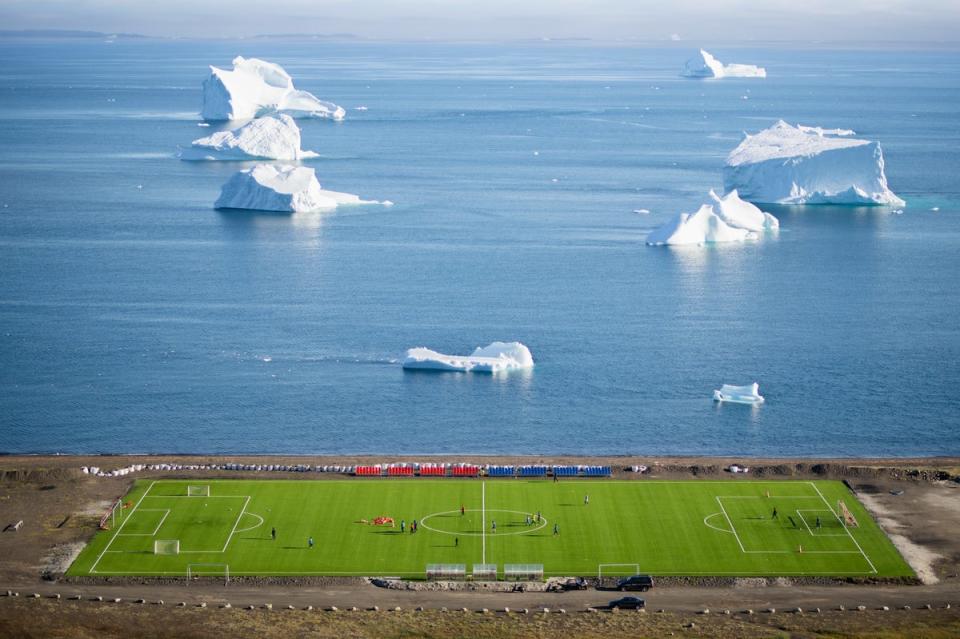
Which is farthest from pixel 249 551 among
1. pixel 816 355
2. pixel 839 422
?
pixel 816 355

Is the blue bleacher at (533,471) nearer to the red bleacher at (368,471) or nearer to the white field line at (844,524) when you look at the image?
the red bleacher at (368,471)

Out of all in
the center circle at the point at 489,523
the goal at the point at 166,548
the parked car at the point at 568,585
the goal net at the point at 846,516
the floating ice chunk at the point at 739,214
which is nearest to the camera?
the parked car at the point at 568,585

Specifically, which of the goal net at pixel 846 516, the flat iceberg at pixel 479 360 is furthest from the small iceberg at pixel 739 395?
the goal net at pixel 846 516

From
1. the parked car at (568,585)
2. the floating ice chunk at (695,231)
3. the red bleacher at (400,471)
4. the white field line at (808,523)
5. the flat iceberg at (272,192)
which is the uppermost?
the flat iceberg at (272,192)

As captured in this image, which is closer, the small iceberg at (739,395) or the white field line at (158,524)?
the white field line at (158,524)

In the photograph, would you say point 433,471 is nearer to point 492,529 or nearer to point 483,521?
point 483,521

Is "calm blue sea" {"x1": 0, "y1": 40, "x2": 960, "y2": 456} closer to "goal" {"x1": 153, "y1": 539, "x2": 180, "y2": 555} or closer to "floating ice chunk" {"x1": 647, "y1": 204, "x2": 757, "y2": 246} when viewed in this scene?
"floating ice chunk" {"x1": 647, "y1": 204, "x2": 757, "y2": 246}

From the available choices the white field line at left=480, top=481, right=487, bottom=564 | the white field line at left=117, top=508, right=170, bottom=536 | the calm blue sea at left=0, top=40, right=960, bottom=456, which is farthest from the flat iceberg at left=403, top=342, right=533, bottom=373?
the white field line at left=117, top=508, right=170, bottom=536
